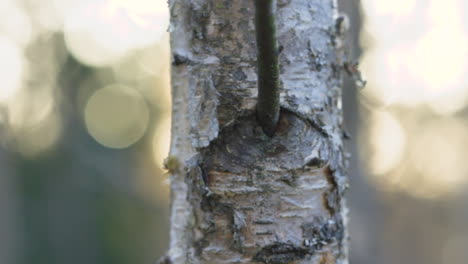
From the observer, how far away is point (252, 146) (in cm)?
107

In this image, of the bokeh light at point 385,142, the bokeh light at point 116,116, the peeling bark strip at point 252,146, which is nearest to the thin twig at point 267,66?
the peeling bark strip at point 252,146

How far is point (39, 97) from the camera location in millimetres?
18109

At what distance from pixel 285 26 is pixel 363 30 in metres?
7.66

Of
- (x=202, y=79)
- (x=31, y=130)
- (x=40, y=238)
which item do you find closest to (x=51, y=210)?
(x=40, y=238)

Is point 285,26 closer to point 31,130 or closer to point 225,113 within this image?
point 225,113

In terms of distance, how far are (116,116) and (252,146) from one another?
930 inches

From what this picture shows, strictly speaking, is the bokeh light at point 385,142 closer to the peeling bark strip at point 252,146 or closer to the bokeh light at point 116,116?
the peeling bark strip at point 252,146

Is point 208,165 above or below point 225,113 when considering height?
below

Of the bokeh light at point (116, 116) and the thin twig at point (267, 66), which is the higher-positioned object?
the thin twig at point (267, 66)

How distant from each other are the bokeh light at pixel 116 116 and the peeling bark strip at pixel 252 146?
2031 cm

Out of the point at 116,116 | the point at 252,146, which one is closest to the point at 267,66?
the point at 252,146

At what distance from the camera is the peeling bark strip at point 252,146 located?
1.07 meters

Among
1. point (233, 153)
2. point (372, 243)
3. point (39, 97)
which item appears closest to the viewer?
point (233, 153)

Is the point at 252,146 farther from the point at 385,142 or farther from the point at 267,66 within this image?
the point at 385,142
